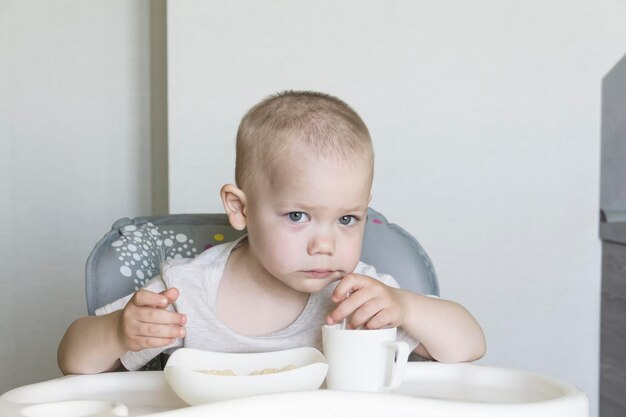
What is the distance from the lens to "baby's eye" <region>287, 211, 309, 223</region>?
1143mm

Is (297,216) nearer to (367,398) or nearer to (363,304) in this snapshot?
(363,304)

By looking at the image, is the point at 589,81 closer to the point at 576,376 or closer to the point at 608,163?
the point at 608,163

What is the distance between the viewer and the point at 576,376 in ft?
8.02

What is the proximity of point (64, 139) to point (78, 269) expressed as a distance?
390mm

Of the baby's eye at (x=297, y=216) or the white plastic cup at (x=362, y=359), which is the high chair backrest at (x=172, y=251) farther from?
the white plastic cup at (x=362, y=359)

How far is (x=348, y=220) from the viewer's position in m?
1.16

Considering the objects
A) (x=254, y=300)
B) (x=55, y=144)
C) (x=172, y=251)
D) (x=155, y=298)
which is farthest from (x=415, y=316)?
(x=55, y=144)

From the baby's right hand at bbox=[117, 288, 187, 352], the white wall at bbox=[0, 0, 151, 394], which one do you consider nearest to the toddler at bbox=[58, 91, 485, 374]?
the baby's right hand at bbox=[117, 288, 187, 352]

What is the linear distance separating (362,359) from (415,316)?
0.85ft

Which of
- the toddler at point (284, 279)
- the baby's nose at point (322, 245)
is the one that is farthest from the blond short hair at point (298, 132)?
the baby's nose at point (322, 245)

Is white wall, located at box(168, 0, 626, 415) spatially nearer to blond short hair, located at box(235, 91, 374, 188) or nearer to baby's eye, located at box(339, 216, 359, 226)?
blond short hair, located at box(235, 91, 374, 188)

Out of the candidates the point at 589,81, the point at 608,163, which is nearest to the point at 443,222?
the point at 589,81

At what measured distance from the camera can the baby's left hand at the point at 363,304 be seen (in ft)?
3.51

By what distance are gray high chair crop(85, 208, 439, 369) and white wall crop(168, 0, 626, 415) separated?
55cm
